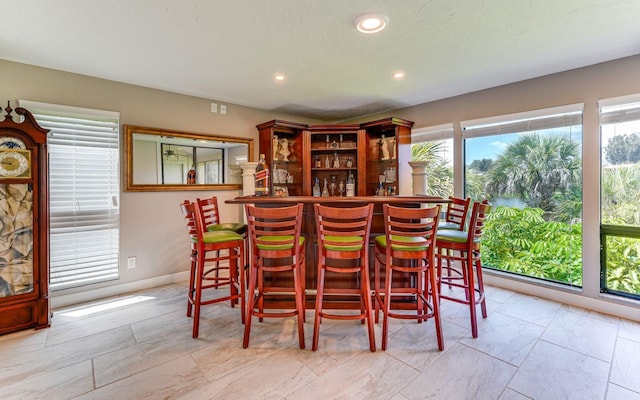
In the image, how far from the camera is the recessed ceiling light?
6.44 ft

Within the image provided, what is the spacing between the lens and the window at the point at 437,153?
12.6ft

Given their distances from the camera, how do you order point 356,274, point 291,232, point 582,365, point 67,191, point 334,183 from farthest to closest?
point 334,183
point 67,191
point 356,274
point 291,232
point 582,365

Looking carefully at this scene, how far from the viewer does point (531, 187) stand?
3260mm

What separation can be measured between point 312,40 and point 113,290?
331cm

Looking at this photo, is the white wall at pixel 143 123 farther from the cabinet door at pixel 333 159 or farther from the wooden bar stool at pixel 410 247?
the wooden bar stool at pixel 410 247

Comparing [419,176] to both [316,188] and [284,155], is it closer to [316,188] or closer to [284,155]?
[316,188]

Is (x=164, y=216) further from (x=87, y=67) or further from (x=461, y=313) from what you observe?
(x=461, y=313)

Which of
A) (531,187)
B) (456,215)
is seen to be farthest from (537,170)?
(456,215)

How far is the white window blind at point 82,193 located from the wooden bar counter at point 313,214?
5.28ft

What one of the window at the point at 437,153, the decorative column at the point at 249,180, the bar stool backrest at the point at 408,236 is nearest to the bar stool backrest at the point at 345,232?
the bar stool backrest at the point at 408,236

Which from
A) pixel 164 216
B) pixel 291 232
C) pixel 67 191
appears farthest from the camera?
pixel 164 216

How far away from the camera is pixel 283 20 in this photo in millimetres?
2006

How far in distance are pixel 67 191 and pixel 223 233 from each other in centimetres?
183

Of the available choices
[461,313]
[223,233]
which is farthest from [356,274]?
[223,233]
